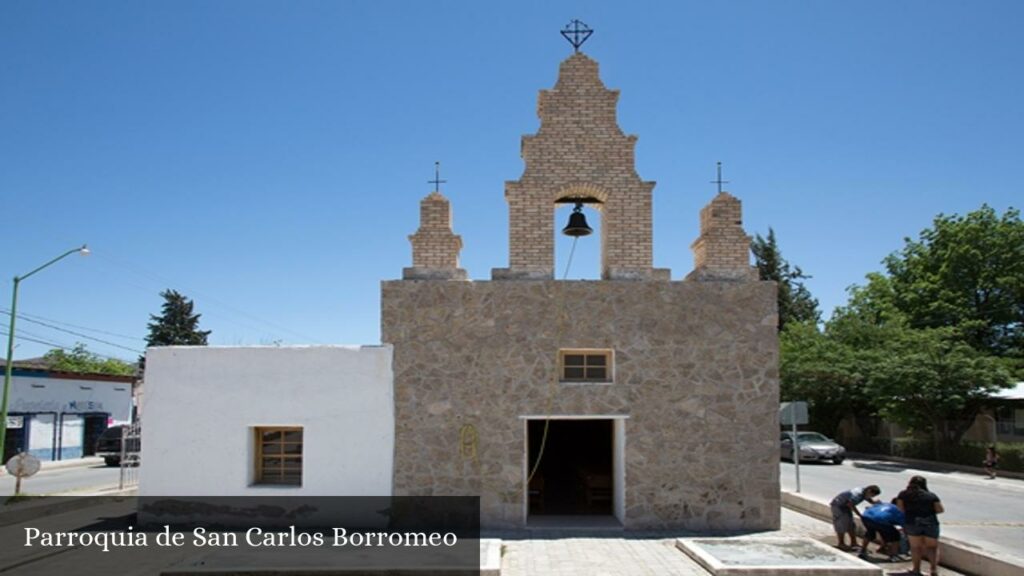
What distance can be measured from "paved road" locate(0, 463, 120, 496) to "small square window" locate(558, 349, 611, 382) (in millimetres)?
15253

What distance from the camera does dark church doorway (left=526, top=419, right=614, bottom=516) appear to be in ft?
45.6

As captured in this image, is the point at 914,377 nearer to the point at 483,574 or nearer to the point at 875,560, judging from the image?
the point at 875,560

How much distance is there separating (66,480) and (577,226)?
66.8ft

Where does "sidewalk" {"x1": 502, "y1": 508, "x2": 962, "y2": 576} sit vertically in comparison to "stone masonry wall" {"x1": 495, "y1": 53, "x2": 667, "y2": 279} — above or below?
below

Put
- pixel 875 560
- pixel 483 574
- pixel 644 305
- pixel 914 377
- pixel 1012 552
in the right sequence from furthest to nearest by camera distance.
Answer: pixel 914 377 → pixel 644 305 → pixel 1012 552 → pixel 875 560 → pixel 483 574

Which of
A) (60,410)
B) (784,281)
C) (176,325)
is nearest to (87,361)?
(176,325)

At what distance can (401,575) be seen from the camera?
9.46 meters

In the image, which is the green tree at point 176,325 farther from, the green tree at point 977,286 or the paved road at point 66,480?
the green tree at point 977,286

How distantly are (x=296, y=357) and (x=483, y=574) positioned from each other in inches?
202

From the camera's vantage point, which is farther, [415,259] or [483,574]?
[415,259]

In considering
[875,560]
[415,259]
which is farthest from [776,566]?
[415,259]

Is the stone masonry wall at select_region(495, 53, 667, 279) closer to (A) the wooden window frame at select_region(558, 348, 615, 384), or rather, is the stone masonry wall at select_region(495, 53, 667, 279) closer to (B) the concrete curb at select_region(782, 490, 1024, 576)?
(A) the wooden window frame at select_region(558, 348, 615, 384)

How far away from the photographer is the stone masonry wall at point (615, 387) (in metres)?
12.1

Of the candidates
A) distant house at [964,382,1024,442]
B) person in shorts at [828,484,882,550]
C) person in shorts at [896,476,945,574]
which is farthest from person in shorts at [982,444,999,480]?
person in shorts at [896,476,945,574]
